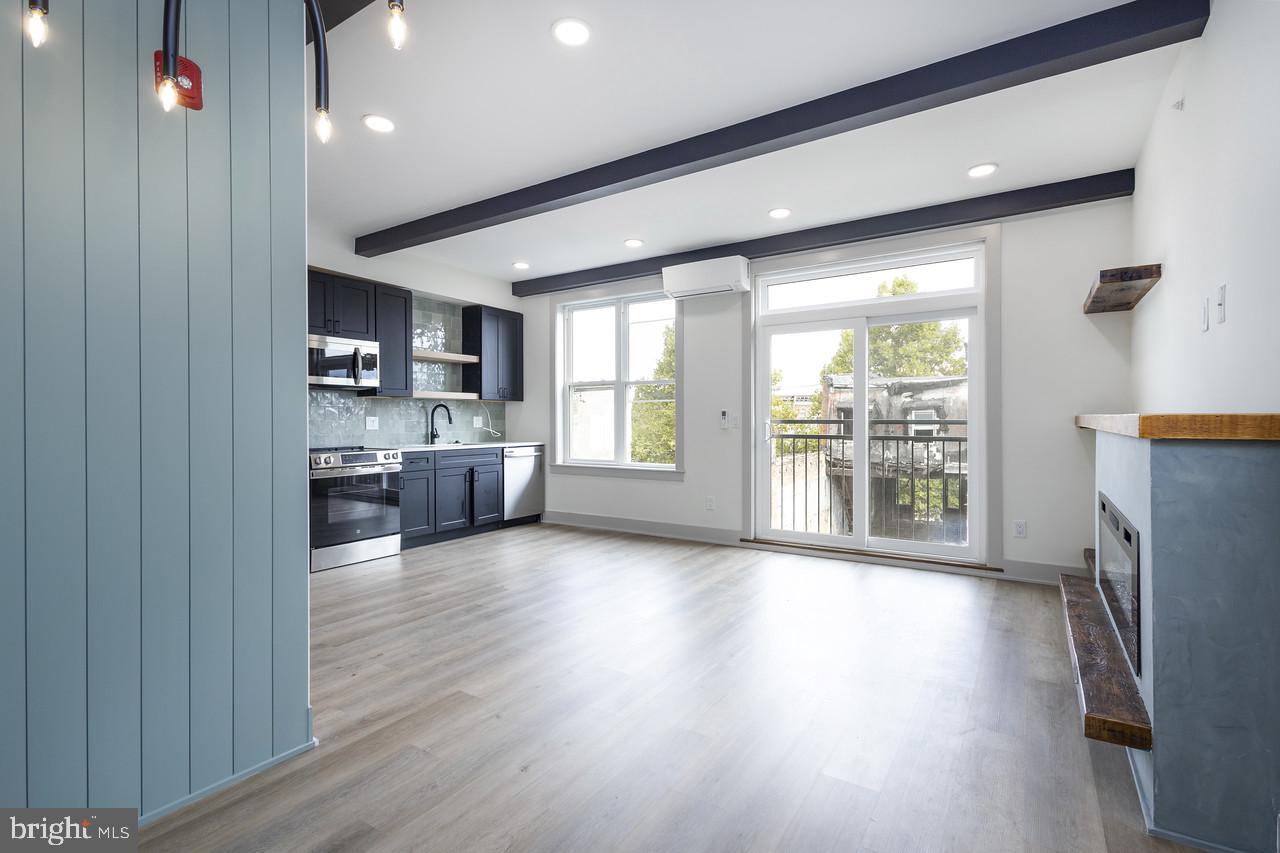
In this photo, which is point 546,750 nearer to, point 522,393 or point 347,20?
point 347,20

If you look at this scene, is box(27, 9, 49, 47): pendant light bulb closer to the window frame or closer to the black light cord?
the black light cord

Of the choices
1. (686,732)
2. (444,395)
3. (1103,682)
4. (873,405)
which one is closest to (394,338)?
(444,395)

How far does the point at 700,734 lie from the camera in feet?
6.59

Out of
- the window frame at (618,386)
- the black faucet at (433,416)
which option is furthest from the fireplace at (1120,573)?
the black faucet at (433,416)

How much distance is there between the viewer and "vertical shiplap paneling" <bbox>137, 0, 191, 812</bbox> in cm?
154

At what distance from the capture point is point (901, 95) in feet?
8.43

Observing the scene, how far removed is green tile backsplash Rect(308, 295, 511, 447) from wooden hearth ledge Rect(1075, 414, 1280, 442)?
5.00 m

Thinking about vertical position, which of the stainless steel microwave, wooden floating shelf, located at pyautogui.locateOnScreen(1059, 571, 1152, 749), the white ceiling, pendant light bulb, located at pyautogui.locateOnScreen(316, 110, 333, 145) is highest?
the white ceiling

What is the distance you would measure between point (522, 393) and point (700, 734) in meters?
4.91

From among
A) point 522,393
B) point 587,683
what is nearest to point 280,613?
point 587,683

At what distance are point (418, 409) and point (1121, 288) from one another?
539 centimetres

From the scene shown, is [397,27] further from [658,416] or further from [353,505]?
[658,416]

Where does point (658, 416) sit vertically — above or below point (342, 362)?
below

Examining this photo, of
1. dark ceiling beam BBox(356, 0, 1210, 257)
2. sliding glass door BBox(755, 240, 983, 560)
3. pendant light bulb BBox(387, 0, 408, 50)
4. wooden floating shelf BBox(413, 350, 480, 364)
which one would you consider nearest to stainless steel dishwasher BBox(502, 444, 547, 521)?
wooden floating shelf BBox(413, 350, 480, 364)
